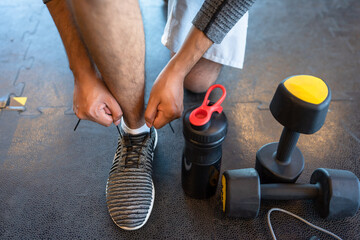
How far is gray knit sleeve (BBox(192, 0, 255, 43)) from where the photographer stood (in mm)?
628

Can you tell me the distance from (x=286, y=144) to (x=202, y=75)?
42 centimetres

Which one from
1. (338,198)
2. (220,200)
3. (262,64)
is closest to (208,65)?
(262,64)

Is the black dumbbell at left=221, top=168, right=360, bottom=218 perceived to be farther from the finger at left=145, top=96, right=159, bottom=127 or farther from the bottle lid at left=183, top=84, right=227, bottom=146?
the finger at left=145, top=96, right=159, bottom=127

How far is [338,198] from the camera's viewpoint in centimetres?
66

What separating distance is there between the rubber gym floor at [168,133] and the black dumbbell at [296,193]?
76 mm

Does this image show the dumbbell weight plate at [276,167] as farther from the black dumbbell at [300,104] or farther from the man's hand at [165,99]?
the man's hand at [165,99]

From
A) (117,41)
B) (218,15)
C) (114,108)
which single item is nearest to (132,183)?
(114,108)

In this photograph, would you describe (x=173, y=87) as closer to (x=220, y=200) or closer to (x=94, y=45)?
(x=94, y=45)

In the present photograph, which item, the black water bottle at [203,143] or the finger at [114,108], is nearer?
the black water bottle at [203,143]

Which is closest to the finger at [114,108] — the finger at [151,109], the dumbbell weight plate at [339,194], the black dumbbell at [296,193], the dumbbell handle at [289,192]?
the finger at [151,109]

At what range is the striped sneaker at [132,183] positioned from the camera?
724mm

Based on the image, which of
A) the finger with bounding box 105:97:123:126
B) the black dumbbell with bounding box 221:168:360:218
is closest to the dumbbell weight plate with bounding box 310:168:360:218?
the black dumbbell with bounding box 221:168:360:218

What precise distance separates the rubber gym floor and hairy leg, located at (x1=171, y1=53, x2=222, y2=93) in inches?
2.0

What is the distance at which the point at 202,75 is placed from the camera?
100 centimetres
